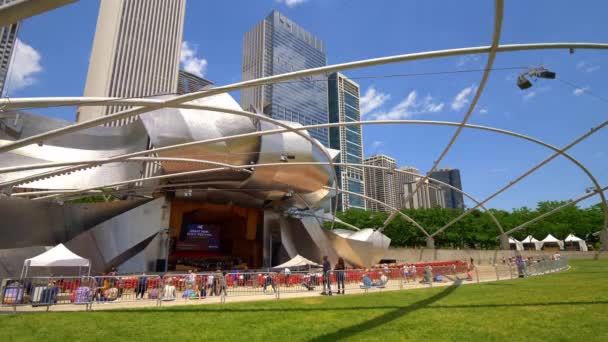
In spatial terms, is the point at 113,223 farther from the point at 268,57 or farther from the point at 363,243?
the point at 268,57

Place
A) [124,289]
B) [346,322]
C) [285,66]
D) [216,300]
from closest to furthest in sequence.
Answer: [346,322]
[216,300]
[124,289]
[285,66]

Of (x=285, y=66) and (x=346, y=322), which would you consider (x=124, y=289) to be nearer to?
(x=346, y=322)

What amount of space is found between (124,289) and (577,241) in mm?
74005

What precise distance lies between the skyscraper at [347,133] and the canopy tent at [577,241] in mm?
96236

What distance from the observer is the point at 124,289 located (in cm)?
1421

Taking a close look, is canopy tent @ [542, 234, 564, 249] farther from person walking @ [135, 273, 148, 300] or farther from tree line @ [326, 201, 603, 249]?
person walking @ [135, 273, 148, 300]

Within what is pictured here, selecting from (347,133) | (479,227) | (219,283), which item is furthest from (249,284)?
(347,133)

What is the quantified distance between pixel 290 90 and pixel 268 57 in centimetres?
2168

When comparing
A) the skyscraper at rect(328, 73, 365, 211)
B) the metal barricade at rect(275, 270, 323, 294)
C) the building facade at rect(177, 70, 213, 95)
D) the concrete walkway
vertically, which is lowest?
the concrete walkway

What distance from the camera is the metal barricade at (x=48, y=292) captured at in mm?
11836

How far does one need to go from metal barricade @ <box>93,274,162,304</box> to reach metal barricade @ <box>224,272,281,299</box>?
3026mm

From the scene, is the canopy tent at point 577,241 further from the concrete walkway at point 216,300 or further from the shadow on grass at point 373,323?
the shadow on grass at point 373,323

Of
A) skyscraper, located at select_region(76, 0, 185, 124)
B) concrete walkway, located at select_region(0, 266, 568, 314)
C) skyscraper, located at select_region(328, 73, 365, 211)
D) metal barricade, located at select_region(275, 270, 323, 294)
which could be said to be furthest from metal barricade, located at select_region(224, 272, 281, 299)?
skyscraper, located at select_region(328, 73, 365, 211)

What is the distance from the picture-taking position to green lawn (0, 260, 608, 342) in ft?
21.9
